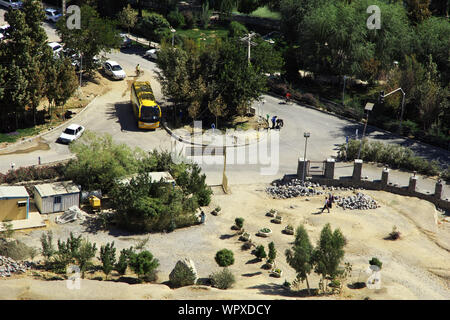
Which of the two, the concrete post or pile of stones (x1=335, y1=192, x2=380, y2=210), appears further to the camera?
the concrete post

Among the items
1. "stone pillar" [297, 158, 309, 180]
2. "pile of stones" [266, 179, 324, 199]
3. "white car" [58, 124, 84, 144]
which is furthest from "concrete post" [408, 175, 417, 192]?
"white car" [58, 124, 84, 144]

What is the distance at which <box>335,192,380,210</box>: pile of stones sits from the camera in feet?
148

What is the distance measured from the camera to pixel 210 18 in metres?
83.6

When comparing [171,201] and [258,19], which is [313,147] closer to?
[171,201]

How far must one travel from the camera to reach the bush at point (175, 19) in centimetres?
7938

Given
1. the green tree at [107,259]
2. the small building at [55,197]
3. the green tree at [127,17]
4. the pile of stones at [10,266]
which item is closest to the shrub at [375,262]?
the green tree at [107,259]

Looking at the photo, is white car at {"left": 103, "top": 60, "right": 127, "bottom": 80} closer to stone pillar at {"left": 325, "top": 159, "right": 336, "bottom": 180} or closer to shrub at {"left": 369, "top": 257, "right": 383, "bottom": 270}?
stone pillar at {"left": 325, "top": 159, "right": 336, "bottom": 180}

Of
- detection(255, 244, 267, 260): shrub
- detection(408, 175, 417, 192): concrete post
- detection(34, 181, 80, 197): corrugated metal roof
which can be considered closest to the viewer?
detection(255, 244, 267, 260): shrub

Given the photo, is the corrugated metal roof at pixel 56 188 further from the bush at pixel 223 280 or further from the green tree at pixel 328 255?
the green tree at pixel 328 255

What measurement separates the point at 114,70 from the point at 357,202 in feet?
104

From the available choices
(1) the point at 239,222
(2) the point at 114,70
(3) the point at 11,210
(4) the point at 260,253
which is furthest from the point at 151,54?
(4) the point at 260,253

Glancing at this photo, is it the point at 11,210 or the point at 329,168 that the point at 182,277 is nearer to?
the point at 11,210

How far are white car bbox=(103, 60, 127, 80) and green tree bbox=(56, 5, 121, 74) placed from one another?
2138 millimetres

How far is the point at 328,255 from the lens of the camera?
104 feet
